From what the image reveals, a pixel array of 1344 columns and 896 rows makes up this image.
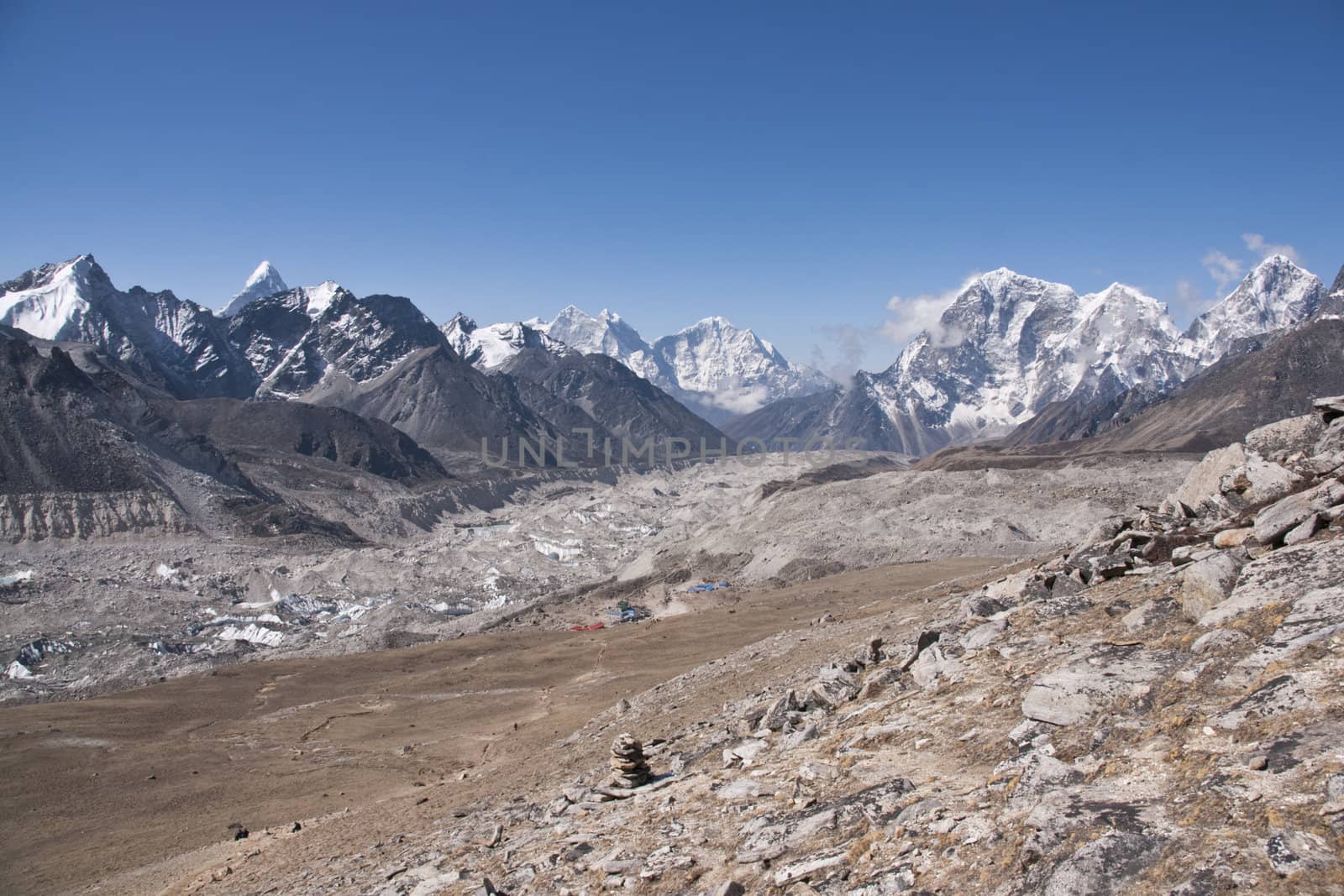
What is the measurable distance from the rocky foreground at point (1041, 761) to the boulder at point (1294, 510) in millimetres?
38

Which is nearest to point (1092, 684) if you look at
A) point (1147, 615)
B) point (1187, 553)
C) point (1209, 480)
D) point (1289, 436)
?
point (1147, 615)

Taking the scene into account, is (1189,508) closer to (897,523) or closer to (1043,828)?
(1043,828)

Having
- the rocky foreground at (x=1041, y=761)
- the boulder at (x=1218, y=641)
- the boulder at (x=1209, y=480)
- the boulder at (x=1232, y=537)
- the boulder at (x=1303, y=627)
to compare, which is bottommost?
the rocky foreground at (x=1041, y=761)

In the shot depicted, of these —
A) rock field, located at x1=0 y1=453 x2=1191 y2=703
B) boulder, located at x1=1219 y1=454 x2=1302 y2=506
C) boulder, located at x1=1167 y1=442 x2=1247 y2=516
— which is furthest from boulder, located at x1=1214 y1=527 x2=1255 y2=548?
rock field, located at x1=0 y1=453 x2=1191 y2=703

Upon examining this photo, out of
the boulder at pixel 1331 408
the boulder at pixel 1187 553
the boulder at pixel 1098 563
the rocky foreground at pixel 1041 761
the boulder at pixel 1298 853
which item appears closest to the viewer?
the boulder at pixel 1298 853

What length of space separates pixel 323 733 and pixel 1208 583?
35.0m

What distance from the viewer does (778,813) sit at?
10.7 m

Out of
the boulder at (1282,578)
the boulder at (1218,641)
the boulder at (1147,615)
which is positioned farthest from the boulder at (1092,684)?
the boulder at (1147,615)

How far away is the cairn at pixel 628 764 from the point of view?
14727 mm

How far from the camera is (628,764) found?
1478cm

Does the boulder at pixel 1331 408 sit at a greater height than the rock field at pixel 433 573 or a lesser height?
greater

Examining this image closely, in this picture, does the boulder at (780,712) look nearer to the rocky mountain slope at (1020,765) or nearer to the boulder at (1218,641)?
the rocky mountain slope at (1020,765)

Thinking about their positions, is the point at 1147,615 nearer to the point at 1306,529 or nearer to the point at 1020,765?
the point at 1306,529

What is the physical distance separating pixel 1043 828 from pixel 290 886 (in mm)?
13921
